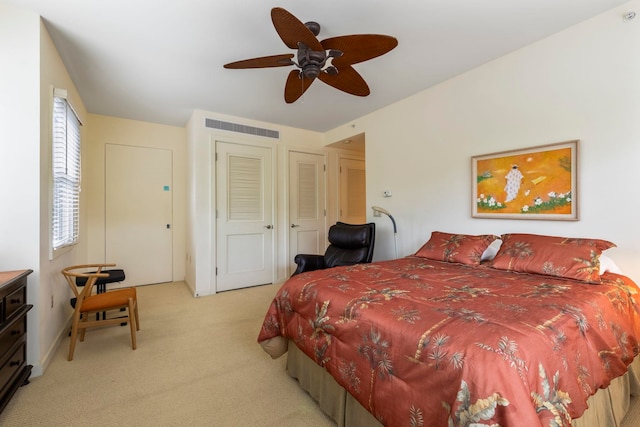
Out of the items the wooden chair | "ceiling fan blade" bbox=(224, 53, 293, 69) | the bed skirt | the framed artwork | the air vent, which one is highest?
the air vent

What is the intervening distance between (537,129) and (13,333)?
3931 mm

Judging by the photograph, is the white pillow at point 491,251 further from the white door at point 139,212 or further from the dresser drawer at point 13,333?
the white door at point 139,212

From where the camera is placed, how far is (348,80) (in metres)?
2.10

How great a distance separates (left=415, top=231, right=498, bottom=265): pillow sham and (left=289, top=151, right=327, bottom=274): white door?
2.31m

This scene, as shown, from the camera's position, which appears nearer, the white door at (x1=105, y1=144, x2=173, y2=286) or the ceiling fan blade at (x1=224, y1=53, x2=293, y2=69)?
the ceiling fan blade at (x1=224, y1=53, x2=293, y2=69)

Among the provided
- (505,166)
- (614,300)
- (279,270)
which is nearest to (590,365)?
(614,300)

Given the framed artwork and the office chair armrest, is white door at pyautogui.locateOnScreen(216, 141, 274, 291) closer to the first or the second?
the office chair armrest

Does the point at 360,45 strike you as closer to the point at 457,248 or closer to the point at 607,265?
the point at 457,248

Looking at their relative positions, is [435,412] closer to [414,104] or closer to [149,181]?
[414,104]

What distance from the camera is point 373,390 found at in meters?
1.19

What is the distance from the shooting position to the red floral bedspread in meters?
0.89

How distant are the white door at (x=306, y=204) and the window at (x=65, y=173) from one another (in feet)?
8.61

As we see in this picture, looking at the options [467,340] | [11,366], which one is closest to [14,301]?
[11,366]

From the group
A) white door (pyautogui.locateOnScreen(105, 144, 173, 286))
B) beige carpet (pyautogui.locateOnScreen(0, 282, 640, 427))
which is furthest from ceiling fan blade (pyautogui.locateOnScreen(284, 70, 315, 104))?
white door (pyautogui.locateOnScreen(105, 144, 173, 286))
